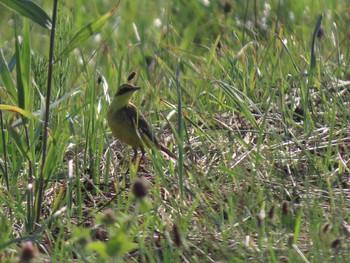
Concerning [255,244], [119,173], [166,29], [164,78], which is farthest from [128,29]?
[255,244]

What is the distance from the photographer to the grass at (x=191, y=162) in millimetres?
4129

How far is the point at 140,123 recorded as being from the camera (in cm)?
586

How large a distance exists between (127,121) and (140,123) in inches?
3.1

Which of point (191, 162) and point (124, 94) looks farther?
point (124, 94)

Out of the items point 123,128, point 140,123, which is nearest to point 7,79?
point 123,128

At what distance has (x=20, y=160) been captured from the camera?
505 centimetres

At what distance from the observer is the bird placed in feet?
18.7

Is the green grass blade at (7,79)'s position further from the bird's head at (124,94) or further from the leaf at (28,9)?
the bird's head at (124,94)

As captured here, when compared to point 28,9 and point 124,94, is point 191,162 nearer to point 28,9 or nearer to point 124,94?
point 124,94

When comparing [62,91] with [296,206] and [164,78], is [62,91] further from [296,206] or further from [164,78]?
[296,206]

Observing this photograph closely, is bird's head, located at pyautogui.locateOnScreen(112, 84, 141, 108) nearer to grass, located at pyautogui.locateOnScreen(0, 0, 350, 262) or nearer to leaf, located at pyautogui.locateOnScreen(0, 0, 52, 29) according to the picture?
grass, located at pyautogui.locateOnScreen(0, 0, 350, 262)

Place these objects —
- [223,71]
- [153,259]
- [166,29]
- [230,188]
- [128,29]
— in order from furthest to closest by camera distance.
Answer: [128,29]
[166,29]
[223,71]
[230,188]
[153,259]

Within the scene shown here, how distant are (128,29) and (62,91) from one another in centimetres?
322

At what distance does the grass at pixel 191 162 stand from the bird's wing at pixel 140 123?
68mm
